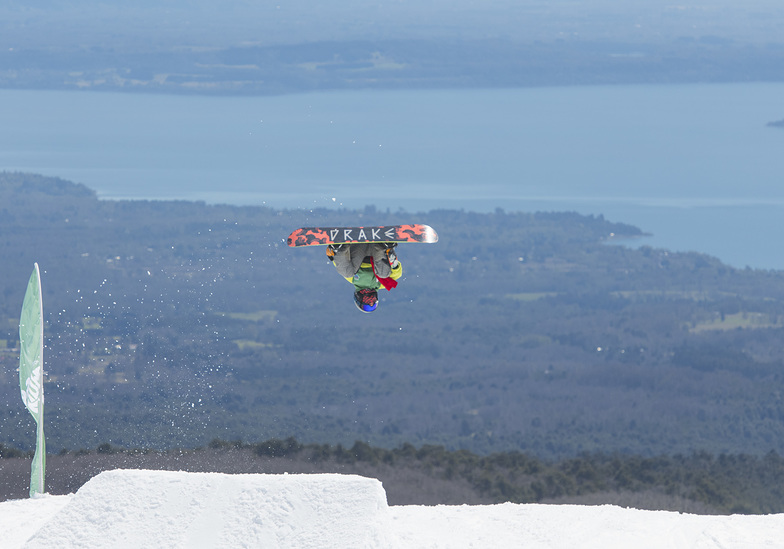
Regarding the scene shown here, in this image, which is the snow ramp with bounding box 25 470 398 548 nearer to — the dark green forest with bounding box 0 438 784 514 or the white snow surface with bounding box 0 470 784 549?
the white snow surface with bounding box 0 470 784 549

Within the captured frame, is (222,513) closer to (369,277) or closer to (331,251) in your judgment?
(369,277)

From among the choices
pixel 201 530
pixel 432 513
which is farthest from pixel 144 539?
pixel 432 513

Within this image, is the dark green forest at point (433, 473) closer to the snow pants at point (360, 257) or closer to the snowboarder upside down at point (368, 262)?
the snowboarder upside down at point (368, 262)

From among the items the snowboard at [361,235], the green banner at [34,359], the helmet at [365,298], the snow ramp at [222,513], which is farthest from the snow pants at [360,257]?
the green banner at [34,359]

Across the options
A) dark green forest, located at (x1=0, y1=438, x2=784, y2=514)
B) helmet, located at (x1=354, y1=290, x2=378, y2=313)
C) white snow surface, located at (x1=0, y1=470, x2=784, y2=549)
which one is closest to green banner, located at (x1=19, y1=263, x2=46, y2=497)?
white snow surface, located at (x1=0, y1=470, x2=784, y2=549)

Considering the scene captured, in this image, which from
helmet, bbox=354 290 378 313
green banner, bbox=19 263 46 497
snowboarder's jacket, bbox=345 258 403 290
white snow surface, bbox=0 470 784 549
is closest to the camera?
snowboarder's jacket, bbox=345 258 403 290

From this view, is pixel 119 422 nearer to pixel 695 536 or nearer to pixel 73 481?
pixel 73 481
